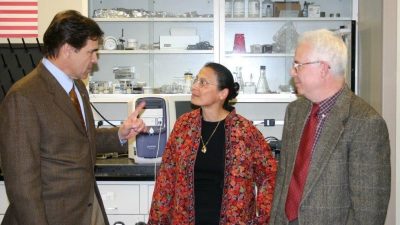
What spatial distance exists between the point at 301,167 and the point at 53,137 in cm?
90

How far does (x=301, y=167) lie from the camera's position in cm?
196

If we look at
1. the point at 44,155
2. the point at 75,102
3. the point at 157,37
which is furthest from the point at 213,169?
the point at 157,37

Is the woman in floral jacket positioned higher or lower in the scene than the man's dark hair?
lower

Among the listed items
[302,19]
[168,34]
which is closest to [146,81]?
[168,34]

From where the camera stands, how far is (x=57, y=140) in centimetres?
198

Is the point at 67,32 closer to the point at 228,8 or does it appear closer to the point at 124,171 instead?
the point at 124,171

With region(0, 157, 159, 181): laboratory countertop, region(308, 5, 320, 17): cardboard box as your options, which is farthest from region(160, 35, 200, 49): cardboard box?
region(0, 157, 159, 181): laboratory countertop

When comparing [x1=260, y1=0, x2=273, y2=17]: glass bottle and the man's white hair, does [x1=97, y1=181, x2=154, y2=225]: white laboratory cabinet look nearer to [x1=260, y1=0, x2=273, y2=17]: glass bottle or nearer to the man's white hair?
the man's white hair

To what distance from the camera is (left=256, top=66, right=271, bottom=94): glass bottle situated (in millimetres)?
4281

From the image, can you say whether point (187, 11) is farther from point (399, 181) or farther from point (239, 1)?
point (399, 181)

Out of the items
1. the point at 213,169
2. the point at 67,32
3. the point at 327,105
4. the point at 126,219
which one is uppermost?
the point at 67,32

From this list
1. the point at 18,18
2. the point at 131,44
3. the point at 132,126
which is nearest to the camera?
the point at 132,126

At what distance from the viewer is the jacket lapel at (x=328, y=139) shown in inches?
72.8

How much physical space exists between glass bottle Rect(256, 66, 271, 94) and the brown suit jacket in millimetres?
2302
